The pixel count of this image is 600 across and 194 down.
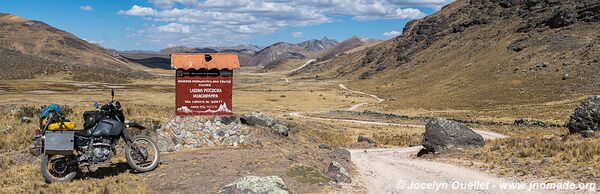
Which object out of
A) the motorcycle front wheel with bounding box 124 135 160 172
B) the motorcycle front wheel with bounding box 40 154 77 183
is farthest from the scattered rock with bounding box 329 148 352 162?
the motorcycle front wheel with bounding box 40 154 77 183

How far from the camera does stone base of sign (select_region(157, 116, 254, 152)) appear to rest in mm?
20422

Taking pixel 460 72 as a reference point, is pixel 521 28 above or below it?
above

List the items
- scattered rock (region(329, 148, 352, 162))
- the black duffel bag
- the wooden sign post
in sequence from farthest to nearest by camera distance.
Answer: the wooden sign post → scattered rock (region(329, 148, 352, 162)) → the black duffel bag

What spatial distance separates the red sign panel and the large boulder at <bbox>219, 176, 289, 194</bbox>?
8895mm

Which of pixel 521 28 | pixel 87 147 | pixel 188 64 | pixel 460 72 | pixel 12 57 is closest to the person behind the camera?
pixel 87 147

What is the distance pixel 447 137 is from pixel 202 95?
12729 millimetres

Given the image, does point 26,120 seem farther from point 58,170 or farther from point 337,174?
point 337,174

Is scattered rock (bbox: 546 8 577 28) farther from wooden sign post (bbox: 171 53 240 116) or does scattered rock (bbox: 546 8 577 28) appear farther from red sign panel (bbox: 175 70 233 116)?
red sign panel (bbox: 175 70 233 116)

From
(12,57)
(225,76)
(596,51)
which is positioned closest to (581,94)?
(596,51)

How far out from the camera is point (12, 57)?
497 feet

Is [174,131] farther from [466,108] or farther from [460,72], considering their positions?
[460,72]

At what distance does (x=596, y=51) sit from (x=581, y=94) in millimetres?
23862

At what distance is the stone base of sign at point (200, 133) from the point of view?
20.4m

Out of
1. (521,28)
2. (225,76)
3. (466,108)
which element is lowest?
(466,108)
